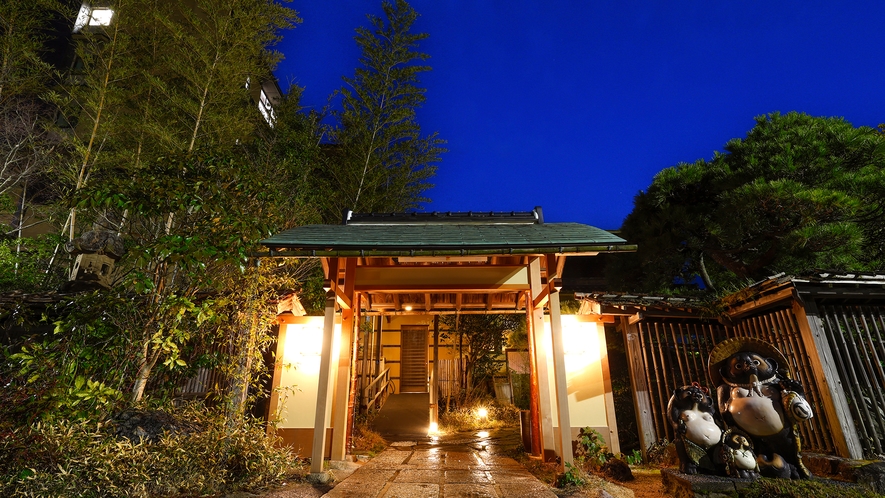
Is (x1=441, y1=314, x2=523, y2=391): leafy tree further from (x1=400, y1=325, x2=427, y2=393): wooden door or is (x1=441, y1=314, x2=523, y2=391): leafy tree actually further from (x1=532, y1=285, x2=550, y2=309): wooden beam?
(x1=532, y1=285, x2=550, y2=309): wooden beam

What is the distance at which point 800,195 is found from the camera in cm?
604

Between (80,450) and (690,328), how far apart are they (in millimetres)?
8241

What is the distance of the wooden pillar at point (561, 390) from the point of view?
178 inches

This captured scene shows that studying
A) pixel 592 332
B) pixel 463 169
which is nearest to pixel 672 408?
pixel 592 332

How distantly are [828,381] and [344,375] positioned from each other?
253 inches

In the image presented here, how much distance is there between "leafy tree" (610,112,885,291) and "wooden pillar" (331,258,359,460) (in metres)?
6.56

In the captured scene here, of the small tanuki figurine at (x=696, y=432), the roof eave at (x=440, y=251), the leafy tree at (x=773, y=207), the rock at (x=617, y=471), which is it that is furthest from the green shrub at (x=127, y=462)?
the leafy tree at (x=773, y=207)

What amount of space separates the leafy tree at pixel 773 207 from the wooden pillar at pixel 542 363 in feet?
12.1

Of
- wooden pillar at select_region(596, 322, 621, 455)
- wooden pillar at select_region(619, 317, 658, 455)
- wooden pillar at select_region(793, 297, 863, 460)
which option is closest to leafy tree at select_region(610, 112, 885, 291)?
wooden pillar at select_region(793, 297, 863, 460)

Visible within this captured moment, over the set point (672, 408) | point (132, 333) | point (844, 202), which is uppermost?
point (844, 202)

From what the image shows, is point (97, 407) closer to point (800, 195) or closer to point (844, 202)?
point (800, 195)

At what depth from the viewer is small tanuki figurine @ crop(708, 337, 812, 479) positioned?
3795 mm

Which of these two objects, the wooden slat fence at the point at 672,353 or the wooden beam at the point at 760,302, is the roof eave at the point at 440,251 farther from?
the wooden slat fence at the point at 672,353

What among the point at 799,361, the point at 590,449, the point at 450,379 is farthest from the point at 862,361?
the point at 450,379
